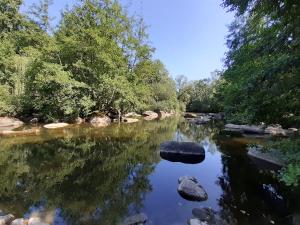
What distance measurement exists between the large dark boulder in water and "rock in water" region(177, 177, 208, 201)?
9.74ft

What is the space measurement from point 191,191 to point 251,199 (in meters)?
1.38

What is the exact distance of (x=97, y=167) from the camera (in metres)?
8.16

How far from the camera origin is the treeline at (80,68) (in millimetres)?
20891

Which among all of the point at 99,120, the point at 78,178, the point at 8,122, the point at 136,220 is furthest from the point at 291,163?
the point at 99,120

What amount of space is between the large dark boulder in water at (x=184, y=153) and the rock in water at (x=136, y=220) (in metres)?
4.64

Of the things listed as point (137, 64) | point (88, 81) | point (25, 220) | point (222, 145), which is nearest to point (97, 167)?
point (25, 220)

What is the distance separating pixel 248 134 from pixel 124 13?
16972 mm

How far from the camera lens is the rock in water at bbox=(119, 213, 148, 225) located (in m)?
4.47

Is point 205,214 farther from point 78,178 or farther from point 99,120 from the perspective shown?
point 99,120

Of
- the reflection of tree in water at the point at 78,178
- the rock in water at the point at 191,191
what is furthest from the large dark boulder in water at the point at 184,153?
the rock in water at the point at 191,191

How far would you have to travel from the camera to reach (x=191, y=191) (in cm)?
586

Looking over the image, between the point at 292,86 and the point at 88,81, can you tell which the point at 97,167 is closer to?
the point at 292,86

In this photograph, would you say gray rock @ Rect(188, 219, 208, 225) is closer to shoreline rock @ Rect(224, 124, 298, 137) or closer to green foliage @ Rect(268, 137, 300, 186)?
green foliage @ Rect(268, 137, 300, 186)

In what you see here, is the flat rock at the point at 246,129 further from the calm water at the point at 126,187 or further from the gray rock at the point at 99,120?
the gray rock at the point at 99,120
